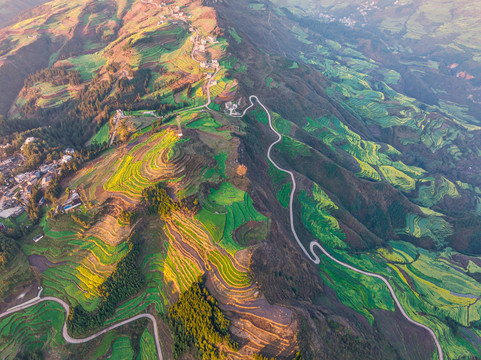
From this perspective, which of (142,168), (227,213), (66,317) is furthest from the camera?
(142,168)

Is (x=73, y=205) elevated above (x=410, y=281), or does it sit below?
above

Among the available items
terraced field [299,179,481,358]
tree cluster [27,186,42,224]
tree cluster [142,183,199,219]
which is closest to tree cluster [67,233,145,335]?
tree cluster [142,183,199,219]

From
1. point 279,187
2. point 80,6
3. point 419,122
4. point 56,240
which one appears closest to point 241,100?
point 279,187

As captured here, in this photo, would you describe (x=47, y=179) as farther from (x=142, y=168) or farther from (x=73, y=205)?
(x=142, y=168)

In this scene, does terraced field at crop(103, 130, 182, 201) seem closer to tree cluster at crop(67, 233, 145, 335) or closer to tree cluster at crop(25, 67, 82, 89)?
tree cluster at crop(67, 233, 145, 335)

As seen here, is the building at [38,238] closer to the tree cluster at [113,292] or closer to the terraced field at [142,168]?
the terraced field at [142,168]

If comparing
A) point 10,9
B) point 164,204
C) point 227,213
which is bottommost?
point 227,213

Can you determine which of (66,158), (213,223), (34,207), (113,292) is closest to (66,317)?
(113,292)

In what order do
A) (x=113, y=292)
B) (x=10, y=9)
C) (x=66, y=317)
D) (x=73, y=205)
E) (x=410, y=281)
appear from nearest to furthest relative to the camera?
(x=66, y=317), (x=113, y=292), (x=73, y=205), (x=410, y=281), (x=10, y=9)

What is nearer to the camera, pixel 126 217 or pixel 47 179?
pixel 126 217
